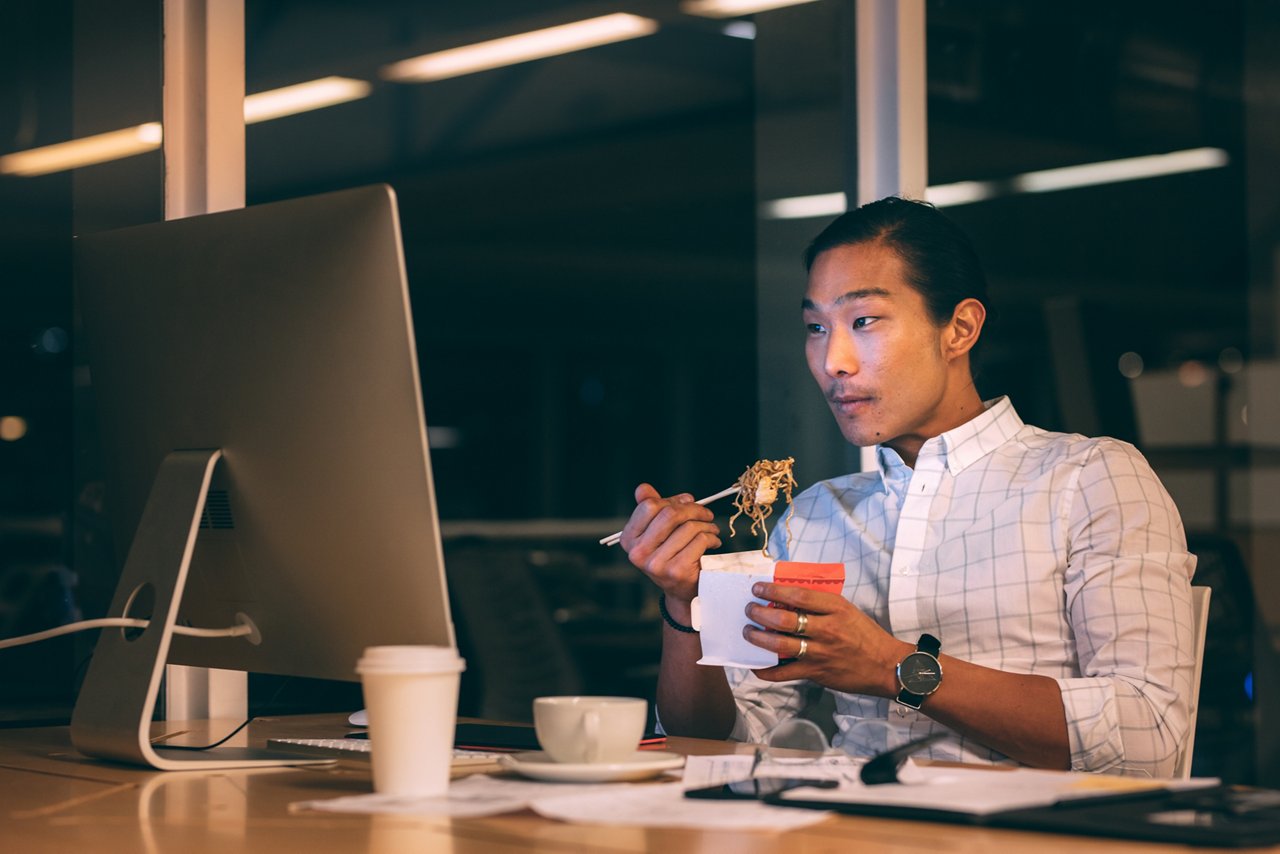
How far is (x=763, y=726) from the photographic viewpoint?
6.40 ft

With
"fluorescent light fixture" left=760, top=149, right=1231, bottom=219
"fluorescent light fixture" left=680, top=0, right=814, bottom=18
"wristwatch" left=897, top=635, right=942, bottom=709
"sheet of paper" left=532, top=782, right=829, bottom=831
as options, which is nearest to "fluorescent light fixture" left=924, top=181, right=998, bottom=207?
"fluorescent light fixture" left=760, top=149, right=1231, bottom=219

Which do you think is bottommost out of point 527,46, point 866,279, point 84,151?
point 866,279

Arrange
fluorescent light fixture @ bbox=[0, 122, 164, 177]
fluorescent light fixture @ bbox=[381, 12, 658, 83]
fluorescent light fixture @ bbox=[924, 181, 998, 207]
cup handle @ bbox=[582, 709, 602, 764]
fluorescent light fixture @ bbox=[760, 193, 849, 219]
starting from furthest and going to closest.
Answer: fluorescent light fixture @ bbox=[381, 12, 658, 83]
fluorescent light fixture @ bbox=[924, 181, 998, 207]
fluorescent light fixture @ bbox=[760, 193, 849, 219]
fluorescent light fixture @ bbox=[0, 122, 164, 177]
cup handle @ bbox=[582, 709, 602, 764]

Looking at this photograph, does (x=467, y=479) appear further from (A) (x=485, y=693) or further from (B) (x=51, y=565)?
(B) (x=51, y=565)

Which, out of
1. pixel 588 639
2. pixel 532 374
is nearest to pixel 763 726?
pixel 588 639

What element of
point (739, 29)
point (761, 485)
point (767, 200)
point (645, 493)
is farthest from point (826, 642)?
point (739, 29)

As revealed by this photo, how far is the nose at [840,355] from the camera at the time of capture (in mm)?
1922

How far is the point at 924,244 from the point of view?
1965 millimetres

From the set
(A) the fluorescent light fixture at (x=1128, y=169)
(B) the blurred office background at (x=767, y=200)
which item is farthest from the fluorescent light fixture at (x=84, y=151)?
(A) the fluorescent light fixture at (x=1128, y=169)

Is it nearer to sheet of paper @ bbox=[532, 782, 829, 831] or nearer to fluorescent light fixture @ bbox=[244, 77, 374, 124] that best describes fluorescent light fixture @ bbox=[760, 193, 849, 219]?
fluorescent light fixture @ bbox=[244, 77, 374, 124]

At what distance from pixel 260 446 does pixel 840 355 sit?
0.86 meters

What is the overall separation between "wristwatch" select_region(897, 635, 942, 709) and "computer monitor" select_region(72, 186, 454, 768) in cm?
60

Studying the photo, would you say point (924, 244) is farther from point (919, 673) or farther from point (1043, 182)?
point (1043, 182)

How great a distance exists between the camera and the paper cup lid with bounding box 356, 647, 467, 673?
44.1 inches
